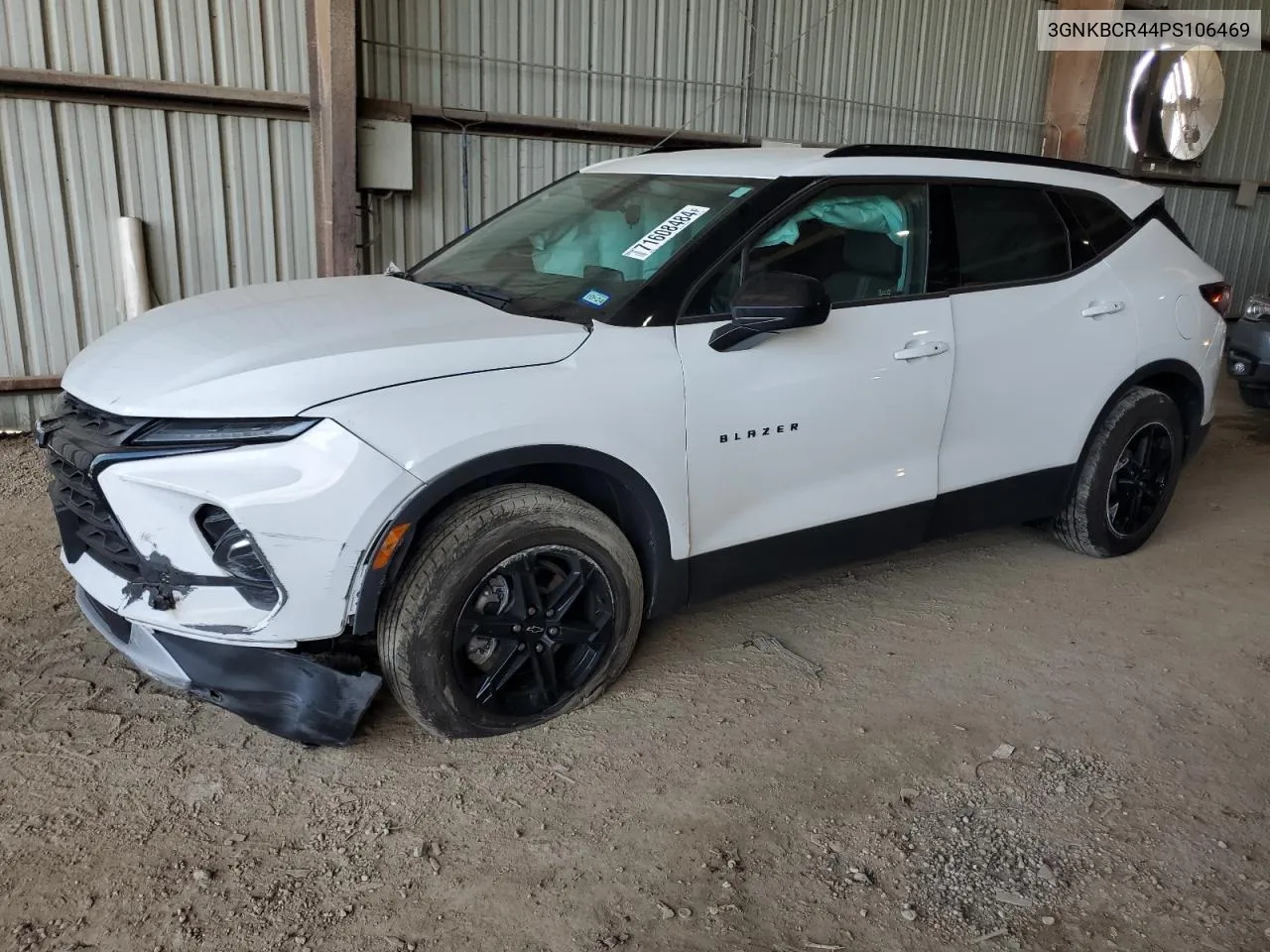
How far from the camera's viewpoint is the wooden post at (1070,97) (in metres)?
9.80

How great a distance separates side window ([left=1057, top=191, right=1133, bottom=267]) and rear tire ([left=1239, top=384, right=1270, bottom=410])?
3.25 meters

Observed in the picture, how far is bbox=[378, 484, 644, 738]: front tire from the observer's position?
2.75 meters

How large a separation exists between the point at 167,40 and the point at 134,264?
4.35ft

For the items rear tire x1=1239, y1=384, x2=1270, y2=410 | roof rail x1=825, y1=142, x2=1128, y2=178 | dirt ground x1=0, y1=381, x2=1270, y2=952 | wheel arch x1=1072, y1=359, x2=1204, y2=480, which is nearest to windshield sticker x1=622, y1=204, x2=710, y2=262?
roof rail x1=825, y1=142, x2=1128, y2=178

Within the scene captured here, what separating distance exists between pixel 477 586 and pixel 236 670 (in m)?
0.68


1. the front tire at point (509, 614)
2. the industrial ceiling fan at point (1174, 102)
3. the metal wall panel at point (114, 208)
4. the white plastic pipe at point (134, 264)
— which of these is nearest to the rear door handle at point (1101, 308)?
the front tire at point (509, 614)

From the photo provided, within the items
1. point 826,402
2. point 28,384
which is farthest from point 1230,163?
point 28,384

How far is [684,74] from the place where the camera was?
25.8 feet

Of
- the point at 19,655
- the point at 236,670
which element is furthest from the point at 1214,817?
the point at 19,655

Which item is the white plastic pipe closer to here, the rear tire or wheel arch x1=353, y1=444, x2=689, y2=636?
wheel arch x1=353, y1=444, x2=689, y2=636

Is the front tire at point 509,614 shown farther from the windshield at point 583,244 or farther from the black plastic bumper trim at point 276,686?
the windshield at point 583,244

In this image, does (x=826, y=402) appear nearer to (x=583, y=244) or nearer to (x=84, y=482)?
(x=583, y=244)

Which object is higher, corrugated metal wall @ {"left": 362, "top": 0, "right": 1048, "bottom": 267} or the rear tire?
corrugated metal wall @ {"left": 362, "top": 0, "right": 1048, "bottom": 267}

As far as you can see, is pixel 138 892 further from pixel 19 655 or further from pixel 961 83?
pixel 961 83
